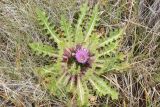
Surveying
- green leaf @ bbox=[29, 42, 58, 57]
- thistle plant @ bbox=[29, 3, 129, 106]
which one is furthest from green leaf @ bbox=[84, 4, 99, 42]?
green leaf @ bbox=[29, 42, 58, 57]

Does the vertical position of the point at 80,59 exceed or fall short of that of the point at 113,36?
it falls short

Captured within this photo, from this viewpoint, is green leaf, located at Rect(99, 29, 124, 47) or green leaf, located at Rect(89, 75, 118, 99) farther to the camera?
green leaf, located at Rect(99, 29, 124, 47)

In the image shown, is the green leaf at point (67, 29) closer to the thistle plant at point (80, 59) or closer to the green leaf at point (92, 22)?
the thistle plant at point (80, 59)

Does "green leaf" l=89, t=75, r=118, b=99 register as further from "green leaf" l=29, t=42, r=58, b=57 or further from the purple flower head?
"green leaf" l=29, t=42, r=58, b=57

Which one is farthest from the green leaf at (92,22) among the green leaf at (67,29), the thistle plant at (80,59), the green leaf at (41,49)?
the green leaf at (41,49)

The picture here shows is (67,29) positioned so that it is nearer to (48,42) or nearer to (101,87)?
(48,42)

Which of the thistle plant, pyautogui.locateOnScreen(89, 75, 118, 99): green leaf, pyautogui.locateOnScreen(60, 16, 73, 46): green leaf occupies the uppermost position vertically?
pyautogui.locateOnScreen(60, 16, 73, 46): green leaf

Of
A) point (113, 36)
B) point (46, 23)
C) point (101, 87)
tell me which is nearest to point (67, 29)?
point (46, 23)

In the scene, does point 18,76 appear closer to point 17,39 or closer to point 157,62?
point 17,39
